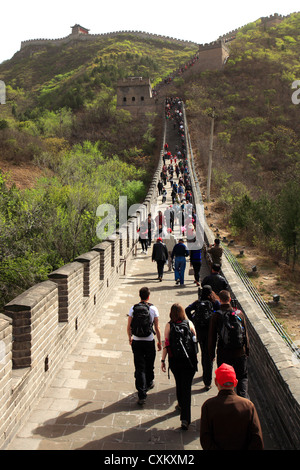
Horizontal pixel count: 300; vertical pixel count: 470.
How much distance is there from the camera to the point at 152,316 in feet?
16.8

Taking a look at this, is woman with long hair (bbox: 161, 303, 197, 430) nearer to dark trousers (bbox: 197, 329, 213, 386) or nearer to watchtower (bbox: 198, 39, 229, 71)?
dark trousers (bbox: 197, 329, 213, 386)

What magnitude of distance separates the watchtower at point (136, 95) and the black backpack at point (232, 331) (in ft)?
188

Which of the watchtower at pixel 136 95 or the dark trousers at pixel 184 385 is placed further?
the watchtower at pixel 136 95

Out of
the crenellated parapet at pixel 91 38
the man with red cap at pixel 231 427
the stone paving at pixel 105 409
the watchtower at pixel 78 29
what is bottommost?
the stone paving at pixel 105 409

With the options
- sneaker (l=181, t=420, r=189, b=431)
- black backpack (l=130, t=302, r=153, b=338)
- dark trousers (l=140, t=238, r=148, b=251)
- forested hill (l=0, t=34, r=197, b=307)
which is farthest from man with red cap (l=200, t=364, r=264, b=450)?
dark trousers (l=140, t=238, r=148, b=251)

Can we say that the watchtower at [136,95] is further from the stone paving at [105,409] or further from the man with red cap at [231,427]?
the man with red cap at [231,427]

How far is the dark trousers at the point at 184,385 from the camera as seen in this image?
14.7ft

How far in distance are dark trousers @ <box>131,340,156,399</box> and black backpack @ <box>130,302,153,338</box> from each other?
131mm

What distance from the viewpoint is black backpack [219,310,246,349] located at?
→ 4.63 m

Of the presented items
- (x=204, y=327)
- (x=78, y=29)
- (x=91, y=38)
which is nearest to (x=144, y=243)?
(x=204, y=327)

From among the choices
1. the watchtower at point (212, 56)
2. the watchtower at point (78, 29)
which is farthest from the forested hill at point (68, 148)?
the watchtower at point (212, 56)

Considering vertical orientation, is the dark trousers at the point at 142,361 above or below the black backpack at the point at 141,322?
below

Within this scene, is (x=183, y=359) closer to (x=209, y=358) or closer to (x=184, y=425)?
(x=184, y=425)
